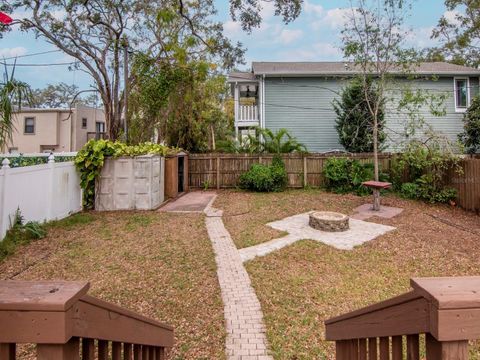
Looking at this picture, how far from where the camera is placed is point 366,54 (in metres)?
10.5

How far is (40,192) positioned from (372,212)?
29.4 ft

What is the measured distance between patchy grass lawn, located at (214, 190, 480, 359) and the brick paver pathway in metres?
0.13

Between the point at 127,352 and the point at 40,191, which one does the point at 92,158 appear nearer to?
the point at 40,191

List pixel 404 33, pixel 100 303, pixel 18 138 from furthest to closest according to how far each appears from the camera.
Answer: pixel 18 138 < pixel 404 33 < pixel 100 303

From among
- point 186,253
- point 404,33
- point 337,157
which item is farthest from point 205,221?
point 404,33

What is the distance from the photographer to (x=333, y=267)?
211 inches

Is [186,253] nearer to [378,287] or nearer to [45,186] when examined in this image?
[378,287]

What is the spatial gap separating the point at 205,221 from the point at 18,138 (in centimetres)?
2165

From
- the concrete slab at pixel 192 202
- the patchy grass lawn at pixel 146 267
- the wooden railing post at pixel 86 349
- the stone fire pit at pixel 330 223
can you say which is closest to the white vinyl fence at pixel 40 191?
the patchy grass lawn at pixel 146 267

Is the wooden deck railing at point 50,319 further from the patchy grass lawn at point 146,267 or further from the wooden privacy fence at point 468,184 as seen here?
the wooden privacy fence at point 468,184

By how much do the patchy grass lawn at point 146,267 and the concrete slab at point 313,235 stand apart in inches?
40.9

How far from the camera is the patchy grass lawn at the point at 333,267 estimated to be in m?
→ 3.57

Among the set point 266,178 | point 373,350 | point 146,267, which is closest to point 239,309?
point 146,267

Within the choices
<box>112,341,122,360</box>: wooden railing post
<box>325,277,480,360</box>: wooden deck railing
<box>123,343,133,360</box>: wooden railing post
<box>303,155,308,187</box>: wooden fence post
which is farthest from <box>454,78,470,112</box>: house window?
<box>112,341,122,360</box>: wooden railing post
